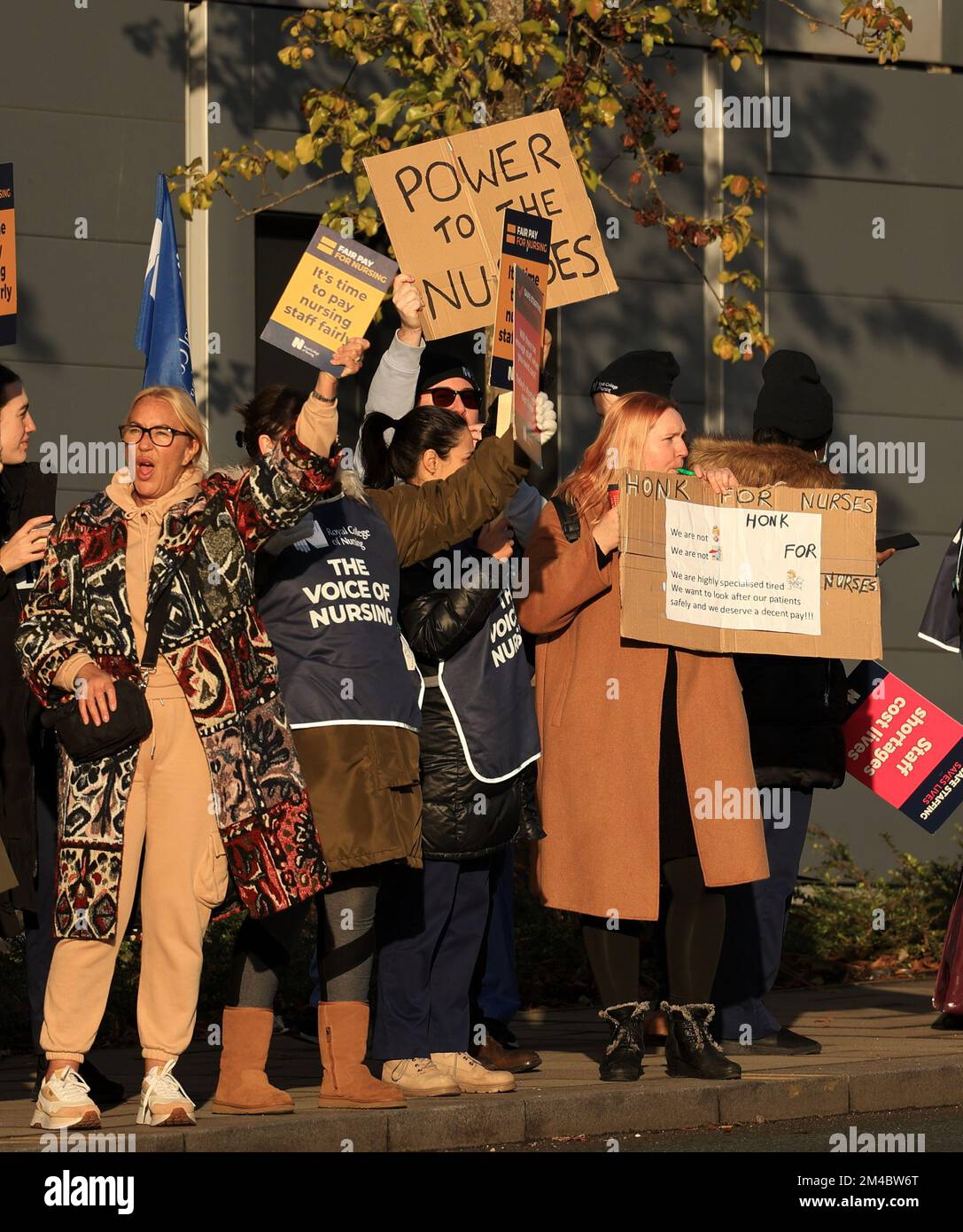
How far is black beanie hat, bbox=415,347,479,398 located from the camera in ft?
25.6

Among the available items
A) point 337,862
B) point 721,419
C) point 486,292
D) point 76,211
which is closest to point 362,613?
point 337,862

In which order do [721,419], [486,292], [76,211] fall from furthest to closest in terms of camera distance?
[721,419] < [76,211] < [486,292]

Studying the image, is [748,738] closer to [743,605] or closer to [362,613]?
[743,605]

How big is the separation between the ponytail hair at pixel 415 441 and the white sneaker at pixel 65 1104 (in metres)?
2.19

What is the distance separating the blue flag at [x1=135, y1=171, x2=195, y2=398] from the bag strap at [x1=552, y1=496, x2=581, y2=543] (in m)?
2.56

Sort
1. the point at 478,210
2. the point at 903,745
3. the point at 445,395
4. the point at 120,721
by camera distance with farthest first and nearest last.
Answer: the point at 903,745 < the point at 478,210 < the point at 445,395 < the point at 120,721

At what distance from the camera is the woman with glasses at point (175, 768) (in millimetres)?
6602

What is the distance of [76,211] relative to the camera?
12.9 metres

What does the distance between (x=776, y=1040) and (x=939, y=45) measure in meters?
8.70

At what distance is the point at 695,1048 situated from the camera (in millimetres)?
7414

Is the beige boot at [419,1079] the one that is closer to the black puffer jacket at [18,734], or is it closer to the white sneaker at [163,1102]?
the white sneaker at [163,1102]

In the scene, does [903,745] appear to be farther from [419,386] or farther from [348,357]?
[348,357]

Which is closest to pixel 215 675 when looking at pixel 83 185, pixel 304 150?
pixel 304 150

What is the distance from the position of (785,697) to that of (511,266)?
2.06 metres
